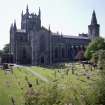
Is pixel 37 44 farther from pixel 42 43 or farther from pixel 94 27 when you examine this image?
pixel 94 27

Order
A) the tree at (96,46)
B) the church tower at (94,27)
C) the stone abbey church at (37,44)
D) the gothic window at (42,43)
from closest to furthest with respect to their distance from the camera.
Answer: the tree at (96,46) → the stone abbey church at (37,44) → the gothic window at (42,43) → the church tower at (94,27)

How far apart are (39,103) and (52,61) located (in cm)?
8910

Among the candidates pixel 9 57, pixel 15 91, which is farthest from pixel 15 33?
pixel 15 91

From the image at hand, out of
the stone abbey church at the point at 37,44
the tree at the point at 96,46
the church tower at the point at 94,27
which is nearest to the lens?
the tree at the point at 96,46

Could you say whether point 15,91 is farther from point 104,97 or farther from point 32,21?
point 32,21

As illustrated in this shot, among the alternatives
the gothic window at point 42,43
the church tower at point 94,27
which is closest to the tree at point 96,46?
the gothic window at point 42,43

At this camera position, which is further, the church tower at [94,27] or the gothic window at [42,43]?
the church tower at [94,27]

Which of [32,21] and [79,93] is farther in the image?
[32,21]

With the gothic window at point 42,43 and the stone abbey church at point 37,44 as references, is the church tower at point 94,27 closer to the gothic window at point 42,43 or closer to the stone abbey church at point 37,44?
the stone abbey church at point 37,44

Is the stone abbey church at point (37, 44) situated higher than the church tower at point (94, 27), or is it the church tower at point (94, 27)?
the church tower at point (94, 27)

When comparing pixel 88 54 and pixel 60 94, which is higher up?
pixel 88 54

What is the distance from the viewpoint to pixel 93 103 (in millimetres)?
25406

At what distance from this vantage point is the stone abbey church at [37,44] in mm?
109188

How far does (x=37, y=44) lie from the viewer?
10962 centimetres
